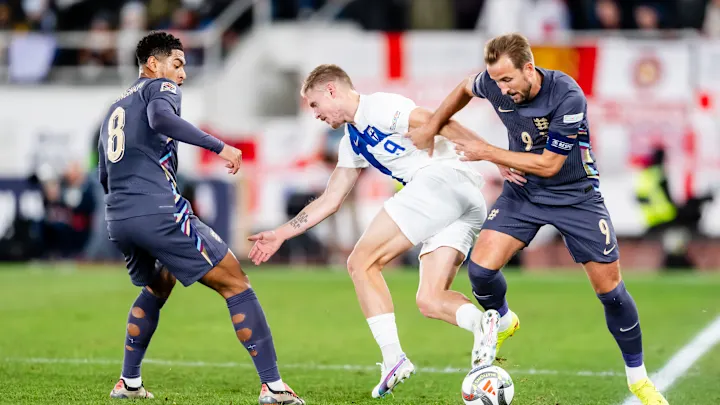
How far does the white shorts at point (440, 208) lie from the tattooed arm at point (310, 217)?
1.08ft

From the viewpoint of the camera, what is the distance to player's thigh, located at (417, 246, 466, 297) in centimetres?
679

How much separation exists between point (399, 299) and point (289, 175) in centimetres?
486

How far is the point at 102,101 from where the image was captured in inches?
715

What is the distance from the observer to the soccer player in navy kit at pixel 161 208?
20.6 ft

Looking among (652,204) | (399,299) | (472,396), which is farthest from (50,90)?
(472,396)

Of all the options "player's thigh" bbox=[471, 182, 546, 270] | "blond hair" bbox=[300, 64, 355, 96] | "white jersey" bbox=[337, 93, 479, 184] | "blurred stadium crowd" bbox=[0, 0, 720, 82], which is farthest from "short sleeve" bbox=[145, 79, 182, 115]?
"blurred stadium crowd" bbox=[0, 0, 720, 82]

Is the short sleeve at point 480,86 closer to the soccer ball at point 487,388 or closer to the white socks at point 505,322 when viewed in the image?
the white socks at point 505,322

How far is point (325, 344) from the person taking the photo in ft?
30.8

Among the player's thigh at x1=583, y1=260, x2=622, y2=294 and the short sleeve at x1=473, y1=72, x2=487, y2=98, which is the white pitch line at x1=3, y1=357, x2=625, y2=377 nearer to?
the player's thigh at x1=583, y1=260, x2=622, y2=294

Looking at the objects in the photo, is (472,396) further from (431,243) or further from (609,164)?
(609,164)

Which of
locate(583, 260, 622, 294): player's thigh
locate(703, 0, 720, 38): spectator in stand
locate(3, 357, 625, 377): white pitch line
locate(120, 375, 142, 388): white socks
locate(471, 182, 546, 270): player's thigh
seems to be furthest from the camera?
locate(703, 0, 720, 38): spectator in stand

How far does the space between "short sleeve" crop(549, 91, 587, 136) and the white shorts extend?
0.88 m

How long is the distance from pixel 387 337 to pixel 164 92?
6.45 feet

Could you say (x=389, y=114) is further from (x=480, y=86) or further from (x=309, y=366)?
(x=309, y=366)
